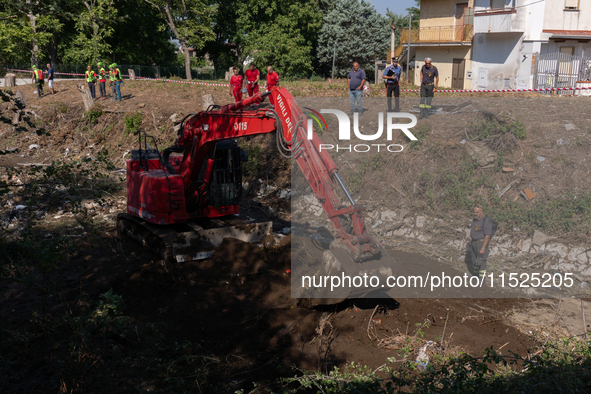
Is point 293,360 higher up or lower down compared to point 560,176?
lower down

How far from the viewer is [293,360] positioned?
594 cm

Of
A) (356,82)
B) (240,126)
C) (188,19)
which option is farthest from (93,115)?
(188,19)

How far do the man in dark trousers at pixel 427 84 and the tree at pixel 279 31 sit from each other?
24728 millimetres

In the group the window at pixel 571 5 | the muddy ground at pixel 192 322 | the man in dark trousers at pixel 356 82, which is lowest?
the muddy ground at pixel 192 322

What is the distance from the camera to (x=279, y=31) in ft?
125

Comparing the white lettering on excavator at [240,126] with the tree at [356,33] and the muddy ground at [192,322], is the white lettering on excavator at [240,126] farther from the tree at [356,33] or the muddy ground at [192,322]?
the tree at [356,33]

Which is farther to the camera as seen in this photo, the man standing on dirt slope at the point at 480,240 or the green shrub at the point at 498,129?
the green shrub at the point at 498,129

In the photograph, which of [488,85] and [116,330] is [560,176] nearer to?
[116,330]

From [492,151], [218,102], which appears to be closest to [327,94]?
[218,102]

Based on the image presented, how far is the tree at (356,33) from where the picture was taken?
3762 cm

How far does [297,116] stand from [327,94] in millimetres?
13224

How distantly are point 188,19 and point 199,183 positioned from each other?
92.2 feet

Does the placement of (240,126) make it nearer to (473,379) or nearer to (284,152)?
(284,152)

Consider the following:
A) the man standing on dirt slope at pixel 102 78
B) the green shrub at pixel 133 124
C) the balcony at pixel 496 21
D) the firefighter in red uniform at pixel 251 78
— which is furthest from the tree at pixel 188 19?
the balcony at pixel 496 21
